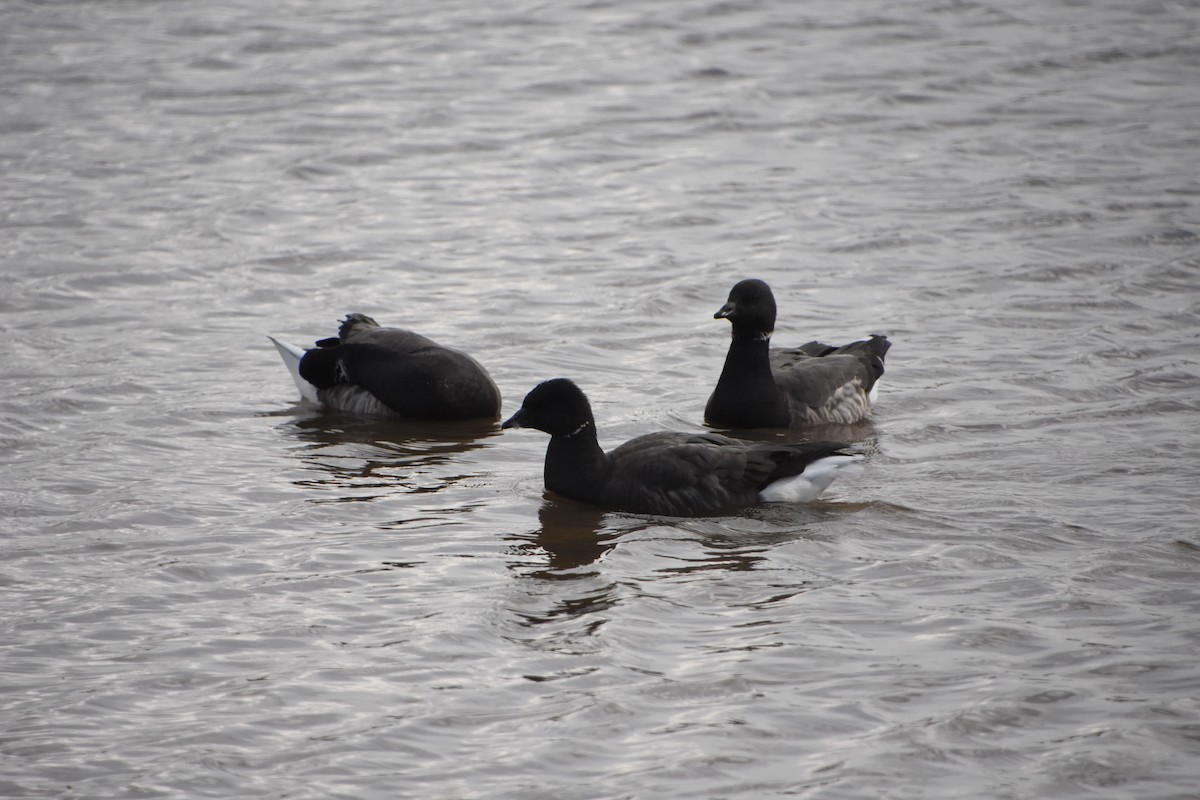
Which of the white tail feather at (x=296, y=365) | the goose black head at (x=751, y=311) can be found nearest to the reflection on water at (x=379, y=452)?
the white tail feather at (x=296, y=365)

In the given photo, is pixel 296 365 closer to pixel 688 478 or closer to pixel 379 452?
pixel 379 452

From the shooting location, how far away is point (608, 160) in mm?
20219

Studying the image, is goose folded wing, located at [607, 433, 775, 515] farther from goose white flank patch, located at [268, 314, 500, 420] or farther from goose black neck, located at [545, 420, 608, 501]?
goose white flank patch, located at [268, 314, 500, 420]

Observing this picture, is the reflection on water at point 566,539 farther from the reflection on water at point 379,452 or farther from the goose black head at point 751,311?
the goose black head at point 751,311

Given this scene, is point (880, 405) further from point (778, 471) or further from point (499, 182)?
point (499, 182)

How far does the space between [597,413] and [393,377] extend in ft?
5.73

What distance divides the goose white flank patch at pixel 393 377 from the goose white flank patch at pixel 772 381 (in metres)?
1.99

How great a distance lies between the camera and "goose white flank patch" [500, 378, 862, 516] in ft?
32.9

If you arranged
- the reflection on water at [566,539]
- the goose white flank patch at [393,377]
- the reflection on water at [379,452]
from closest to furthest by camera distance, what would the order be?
the reflection on water at [566,539]
the reflection on water at [379,452]
the goose white flank patch at [393,377]

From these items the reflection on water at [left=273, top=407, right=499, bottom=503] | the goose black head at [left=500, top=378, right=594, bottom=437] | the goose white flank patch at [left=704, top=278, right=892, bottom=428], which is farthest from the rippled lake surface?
the goose black head at [left=500, top=378, right=594, bottom=437]

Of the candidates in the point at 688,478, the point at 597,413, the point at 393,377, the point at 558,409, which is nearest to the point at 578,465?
the point at 558,409

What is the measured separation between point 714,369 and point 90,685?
23.7 feet

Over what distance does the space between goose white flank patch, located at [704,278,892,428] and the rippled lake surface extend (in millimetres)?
413

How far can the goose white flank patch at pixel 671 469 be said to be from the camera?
10.0 metres
